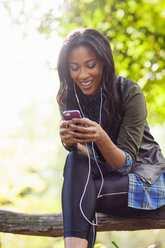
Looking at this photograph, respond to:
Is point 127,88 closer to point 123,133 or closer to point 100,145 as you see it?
point 123,133

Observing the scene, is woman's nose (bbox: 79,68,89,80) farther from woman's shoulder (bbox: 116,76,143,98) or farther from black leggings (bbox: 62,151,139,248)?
black leggings (bbox: 62,151,139,248)

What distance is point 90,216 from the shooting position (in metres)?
1.62

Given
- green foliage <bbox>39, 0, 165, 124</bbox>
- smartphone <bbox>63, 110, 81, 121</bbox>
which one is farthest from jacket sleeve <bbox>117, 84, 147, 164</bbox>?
green foliage <bbox>39, 0, 165, 124</bbox>

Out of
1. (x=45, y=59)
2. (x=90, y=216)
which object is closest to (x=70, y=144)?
(x=90, y=216)

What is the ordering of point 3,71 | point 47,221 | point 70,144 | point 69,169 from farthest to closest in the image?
1. point 3,71
2. point 47,221
3. point 70,144
4. point 69,169

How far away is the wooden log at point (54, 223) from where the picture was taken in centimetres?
185

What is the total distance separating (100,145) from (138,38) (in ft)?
7.10

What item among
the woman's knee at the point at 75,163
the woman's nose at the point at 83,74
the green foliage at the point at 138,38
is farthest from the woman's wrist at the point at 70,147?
the green foliage at the point at 138,38

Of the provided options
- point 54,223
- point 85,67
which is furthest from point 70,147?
point 54,223

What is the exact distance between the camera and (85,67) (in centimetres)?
184

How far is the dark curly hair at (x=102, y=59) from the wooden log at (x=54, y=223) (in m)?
0.51

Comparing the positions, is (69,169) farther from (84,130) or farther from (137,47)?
(137,47)

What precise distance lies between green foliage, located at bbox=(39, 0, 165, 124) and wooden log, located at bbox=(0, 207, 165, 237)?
1.66 m

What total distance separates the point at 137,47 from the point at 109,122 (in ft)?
6.13
